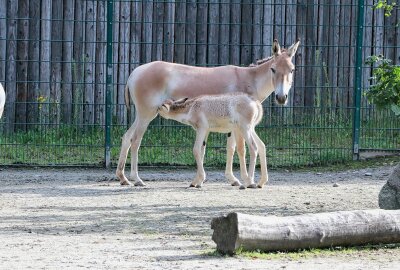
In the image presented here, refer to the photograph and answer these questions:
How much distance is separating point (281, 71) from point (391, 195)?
3798mm

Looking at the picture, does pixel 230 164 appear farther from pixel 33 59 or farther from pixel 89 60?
pixel 33 59

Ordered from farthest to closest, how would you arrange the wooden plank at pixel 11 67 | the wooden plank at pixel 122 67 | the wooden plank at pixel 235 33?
the wooden plank at pixel 235 33
the wooden plank at pixel 11 67
the wooden plank at pixel 122 67

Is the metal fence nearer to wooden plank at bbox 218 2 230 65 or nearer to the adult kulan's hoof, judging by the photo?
wooden plank at bbox 218 2 230 65

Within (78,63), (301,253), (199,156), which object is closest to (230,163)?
(199,156)

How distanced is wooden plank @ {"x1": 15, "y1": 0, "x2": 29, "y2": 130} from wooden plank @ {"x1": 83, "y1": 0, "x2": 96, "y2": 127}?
91 centimetres

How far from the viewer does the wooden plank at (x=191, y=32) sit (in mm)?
15391

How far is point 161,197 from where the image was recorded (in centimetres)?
1177

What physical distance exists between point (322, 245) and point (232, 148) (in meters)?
5.12

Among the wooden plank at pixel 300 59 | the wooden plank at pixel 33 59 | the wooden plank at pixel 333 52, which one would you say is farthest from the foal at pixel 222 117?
the wooden plank at pixel 33 59

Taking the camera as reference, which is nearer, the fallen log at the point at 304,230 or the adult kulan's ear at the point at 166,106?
the fallen log at the point at 304,230

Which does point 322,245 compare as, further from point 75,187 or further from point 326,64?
point 326,64

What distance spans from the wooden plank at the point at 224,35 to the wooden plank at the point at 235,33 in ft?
0.29

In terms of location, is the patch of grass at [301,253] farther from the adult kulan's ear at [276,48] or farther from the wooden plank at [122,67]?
the wooden plank at [122,67]

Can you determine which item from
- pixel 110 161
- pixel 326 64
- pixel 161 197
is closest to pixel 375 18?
pixel 326 64
